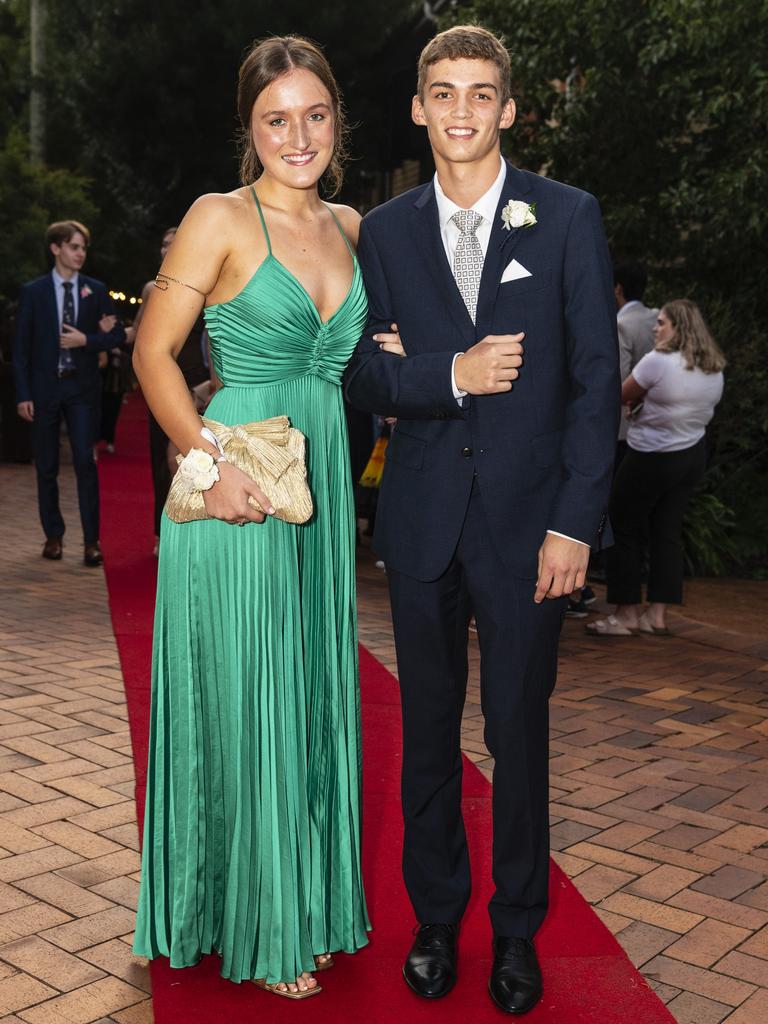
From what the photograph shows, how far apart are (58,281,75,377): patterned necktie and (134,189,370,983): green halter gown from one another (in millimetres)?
5868

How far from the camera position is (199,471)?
9.46ft

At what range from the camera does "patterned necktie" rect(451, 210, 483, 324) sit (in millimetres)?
2979

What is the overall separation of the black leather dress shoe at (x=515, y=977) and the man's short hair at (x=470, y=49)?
201 centimetres

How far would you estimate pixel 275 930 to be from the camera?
301 cm

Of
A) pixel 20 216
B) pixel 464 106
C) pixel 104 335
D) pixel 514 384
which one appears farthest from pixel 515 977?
pixel 20 216

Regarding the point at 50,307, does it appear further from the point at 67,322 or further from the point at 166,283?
the point at 166,283

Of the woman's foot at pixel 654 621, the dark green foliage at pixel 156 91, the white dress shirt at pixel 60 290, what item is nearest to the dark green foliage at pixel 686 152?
the woman's foot at pixel 654 621

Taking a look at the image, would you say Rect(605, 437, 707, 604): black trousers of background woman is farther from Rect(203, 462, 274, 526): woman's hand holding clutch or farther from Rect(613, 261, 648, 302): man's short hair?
Rect(203, 462, 274, 526): woman's hand holding clutch

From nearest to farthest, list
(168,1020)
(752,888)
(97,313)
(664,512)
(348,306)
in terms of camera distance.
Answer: (168,1020), (348,306), (752,888), (664,512), (97,313)

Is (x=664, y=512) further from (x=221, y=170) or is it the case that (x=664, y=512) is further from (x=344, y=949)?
(x=221, y=170)

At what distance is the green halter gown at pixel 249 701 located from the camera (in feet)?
9.88

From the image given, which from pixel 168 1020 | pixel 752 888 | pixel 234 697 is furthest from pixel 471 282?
pixel 752 888

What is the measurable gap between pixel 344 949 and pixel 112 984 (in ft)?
1.89

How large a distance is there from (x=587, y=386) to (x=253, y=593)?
924 mm
